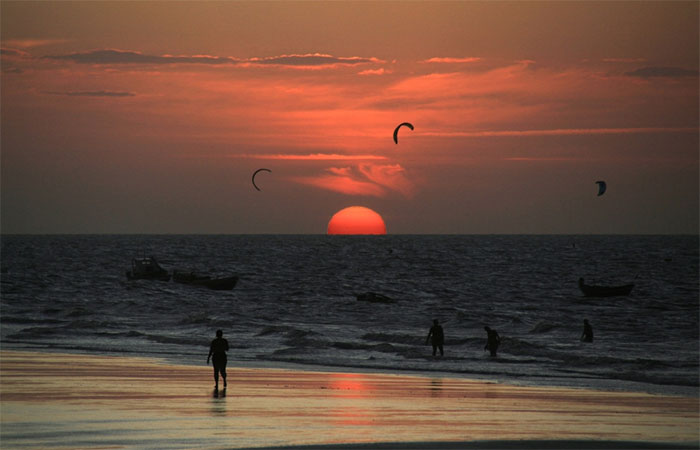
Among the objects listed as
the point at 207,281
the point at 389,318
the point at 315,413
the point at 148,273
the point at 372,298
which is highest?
the point at 148,273

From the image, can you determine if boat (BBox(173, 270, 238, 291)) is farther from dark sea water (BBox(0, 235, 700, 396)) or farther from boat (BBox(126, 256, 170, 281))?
boat (BBox(126, 256, 170, 281))

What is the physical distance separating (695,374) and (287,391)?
15014mm

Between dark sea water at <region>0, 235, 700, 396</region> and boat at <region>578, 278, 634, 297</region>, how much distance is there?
1023 mm

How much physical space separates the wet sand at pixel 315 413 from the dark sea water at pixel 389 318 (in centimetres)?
472

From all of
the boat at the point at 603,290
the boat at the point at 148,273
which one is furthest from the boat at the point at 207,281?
the boat at the point at 603,290

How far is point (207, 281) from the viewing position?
335ft

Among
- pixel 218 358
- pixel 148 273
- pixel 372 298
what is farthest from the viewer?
pixel 148 273

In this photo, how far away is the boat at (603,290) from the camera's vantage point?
9294 cm

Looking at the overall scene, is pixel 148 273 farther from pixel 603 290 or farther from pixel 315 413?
pixel 315 413

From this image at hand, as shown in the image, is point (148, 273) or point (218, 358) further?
point (148, 273)

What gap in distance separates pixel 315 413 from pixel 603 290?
7671 centimetres

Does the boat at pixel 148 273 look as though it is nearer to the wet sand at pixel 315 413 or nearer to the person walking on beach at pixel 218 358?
the wet sand at pixel 315 413


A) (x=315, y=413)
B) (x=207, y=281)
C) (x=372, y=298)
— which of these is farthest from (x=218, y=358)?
(x=207, y=281)

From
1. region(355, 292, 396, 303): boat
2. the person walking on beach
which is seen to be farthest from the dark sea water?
the person walking on beach
